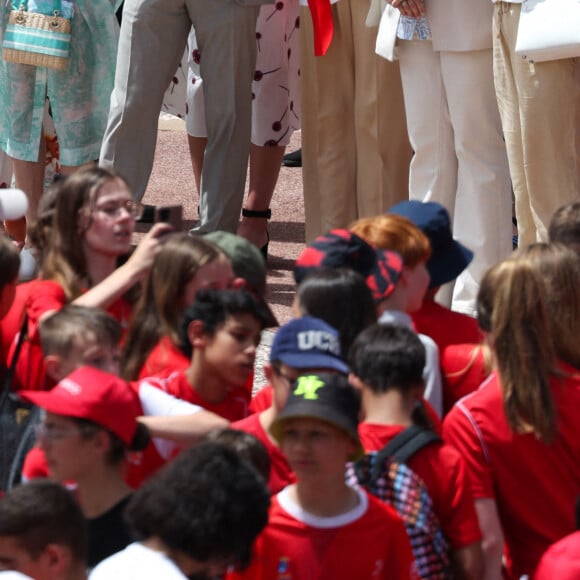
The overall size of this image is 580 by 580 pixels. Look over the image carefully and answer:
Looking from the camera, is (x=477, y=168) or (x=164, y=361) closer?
(x=164, y=361)

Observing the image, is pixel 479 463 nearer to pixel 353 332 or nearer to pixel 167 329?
pixel 353 332

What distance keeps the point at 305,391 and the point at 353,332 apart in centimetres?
71

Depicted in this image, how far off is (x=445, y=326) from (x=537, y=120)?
6.62 feet

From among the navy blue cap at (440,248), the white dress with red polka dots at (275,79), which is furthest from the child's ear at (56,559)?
the white dress with red polka dots at (275,79)

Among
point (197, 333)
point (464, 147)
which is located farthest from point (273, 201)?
point (197, 333)

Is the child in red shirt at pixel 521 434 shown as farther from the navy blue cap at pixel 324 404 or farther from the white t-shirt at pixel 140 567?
the white t-shirt at pixel 140 567

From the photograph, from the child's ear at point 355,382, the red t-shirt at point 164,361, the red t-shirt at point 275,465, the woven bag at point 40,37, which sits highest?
the woven bag at point 40,37

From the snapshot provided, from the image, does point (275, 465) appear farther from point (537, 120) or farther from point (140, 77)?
point (140, 77)

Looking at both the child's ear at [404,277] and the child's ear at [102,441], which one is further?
the child's ear at [404,277]

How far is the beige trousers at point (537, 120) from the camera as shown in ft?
19.9

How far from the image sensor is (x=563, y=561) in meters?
2.95

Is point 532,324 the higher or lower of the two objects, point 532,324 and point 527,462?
the higher

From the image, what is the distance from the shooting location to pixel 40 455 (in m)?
3.48

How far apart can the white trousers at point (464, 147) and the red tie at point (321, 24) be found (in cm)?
51
